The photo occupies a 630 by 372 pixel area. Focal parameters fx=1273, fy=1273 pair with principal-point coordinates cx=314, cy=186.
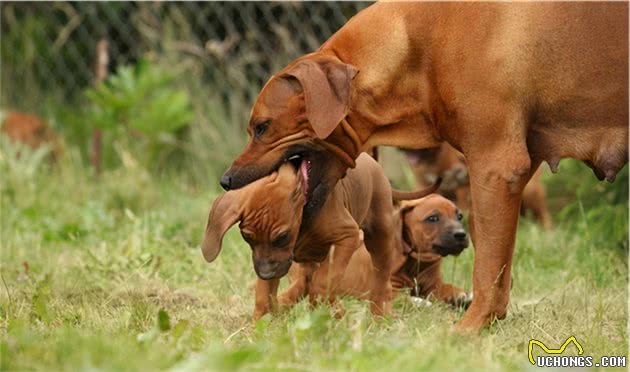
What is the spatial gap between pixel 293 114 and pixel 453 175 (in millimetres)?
3733

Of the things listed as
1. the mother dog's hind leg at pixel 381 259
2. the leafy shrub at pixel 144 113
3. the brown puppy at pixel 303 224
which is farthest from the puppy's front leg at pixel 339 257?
the leafy shrub at pixel 144 113

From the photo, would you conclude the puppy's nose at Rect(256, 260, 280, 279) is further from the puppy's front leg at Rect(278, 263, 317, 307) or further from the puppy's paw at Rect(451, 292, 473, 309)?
the puppy's paw at Rect(451, 292, 473, 309)

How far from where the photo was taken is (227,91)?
9.76m

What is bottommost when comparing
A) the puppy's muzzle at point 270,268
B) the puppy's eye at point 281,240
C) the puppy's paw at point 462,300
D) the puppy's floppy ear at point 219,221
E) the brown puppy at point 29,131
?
the puppy's paw at point 462,300

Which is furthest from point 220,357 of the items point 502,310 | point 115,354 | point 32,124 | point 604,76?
point 32,124

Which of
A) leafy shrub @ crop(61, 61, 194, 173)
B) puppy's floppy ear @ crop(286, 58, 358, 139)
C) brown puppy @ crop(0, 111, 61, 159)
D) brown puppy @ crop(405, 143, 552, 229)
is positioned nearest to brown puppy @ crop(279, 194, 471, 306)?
puppy's floppy ear @ crop(286, 58, 358, 139)

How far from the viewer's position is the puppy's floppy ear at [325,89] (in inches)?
176

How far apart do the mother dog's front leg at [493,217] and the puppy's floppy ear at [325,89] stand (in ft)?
1.65

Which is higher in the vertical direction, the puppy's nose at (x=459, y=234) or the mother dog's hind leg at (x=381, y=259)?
the mother dog's hind leg at (x=381, y=259)

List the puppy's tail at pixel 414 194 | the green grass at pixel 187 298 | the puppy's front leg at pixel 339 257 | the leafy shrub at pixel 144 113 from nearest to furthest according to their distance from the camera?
the green grass at pixel 187 298
the puppy's front leg at pixel 339 257
the puppy's tail at pixel 414 194
the leafy shrub at pixel 144 113

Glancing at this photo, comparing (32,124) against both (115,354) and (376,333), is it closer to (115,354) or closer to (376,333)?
(376,333)

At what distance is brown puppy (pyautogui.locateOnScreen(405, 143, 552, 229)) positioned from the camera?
26.7 feet

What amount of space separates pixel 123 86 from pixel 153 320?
466cm

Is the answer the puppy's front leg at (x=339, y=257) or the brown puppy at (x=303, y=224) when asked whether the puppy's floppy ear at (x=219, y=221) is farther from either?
the puppy's front leg at (x=339, y=257)
